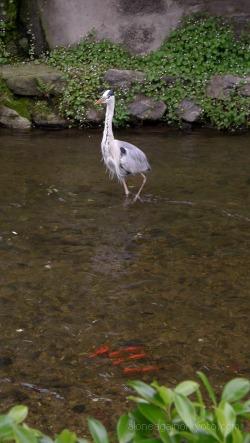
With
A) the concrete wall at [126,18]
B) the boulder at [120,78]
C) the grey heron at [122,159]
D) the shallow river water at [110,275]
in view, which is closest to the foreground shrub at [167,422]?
the shallow river water at [110,275]

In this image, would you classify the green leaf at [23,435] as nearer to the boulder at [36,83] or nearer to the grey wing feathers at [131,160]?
the grey wing feathers at [131,160]

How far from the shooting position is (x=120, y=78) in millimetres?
11164

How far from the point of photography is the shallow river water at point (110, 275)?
4.46m

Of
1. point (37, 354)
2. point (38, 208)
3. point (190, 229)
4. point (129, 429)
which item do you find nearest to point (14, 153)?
point (38, 208)

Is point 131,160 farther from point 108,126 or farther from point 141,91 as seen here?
point 141,91

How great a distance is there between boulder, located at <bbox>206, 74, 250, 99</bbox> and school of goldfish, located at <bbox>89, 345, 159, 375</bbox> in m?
6.88

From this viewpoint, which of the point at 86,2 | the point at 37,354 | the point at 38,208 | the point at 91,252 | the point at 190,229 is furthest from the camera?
the point at 86,2

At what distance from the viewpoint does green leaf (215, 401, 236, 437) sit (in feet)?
5.08

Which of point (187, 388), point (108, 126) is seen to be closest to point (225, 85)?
point (108, 126)

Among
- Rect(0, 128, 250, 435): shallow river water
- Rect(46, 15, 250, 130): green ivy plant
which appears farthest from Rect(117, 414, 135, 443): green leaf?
Rect(46, 15, 250, 130): green ivy plant

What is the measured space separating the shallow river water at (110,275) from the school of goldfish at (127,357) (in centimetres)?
4

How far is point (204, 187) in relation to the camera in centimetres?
837

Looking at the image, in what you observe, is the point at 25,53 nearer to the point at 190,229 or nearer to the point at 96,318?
the point at 190,229

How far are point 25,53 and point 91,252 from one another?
22.3 ft
